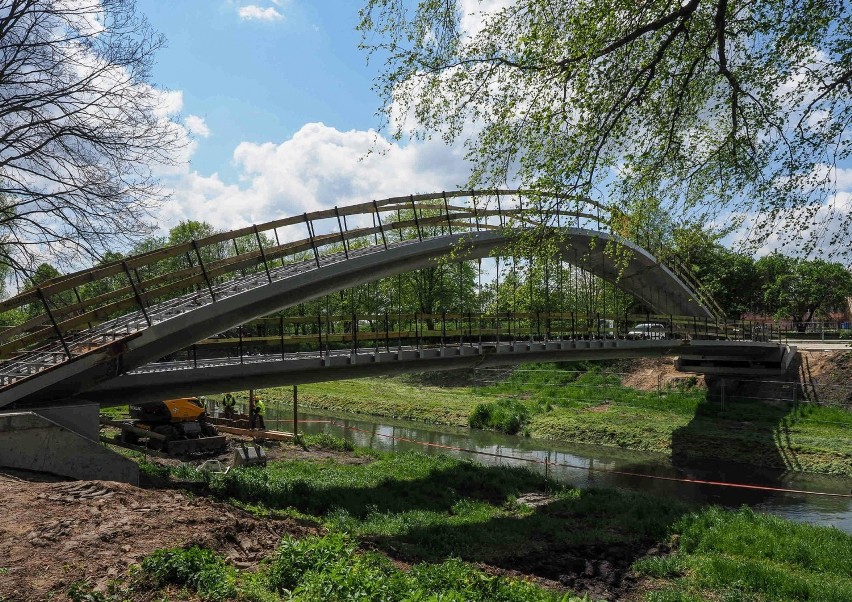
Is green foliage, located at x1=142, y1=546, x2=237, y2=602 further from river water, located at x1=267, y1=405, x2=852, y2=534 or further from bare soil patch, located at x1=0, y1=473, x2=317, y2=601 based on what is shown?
river water, located at x1=267, y1=405, x2=852, y2=534

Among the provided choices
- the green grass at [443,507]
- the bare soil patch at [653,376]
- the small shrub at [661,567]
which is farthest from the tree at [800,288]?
the small shrub at [661,567]

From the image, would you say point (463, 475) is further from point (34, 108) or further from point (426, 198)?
point (34, 108)

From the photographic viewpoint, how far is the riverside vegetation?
21.2 feet

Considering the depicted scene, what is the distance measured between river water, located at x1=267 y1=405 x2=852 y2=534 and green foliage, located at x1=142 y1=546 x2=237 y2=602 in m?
12.9

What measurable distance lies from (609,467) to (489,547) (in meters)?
12.2

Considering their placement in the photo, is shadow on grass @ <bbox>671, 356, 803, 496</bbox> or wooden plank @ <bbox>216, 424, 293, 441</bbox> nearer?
wooden plank @ <bbox>216, 424, 293, 441</bbox>

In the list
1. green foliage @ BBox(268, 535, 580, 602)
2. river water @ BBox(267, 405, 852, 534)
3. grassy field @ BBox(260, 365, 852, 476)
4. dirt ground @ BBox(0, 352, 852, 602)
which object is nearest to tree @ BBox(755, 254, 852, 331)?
grassy field @ BBox(260, 365, 852, 476)

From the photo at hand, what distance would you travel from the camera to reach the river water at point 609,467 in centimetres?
1764

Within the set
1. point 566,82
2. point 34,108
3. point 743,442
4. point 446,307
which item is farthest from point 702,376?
point 34,108

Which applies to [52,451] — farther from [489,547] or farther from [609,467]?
[609,467]

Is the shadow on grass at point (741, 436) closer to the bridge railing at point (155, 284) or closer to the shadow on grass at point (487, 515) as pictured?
the shadow on grass at point (487, 515)

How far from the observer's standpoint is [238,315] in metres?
14.8

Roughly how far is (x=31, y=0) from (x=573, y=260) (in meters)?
26.0

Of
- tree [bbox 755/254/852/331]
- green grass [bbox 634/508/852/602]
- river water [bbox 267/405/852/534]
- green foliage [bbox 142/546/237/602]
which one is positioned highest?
tree [bbox 755/254/852/331]
